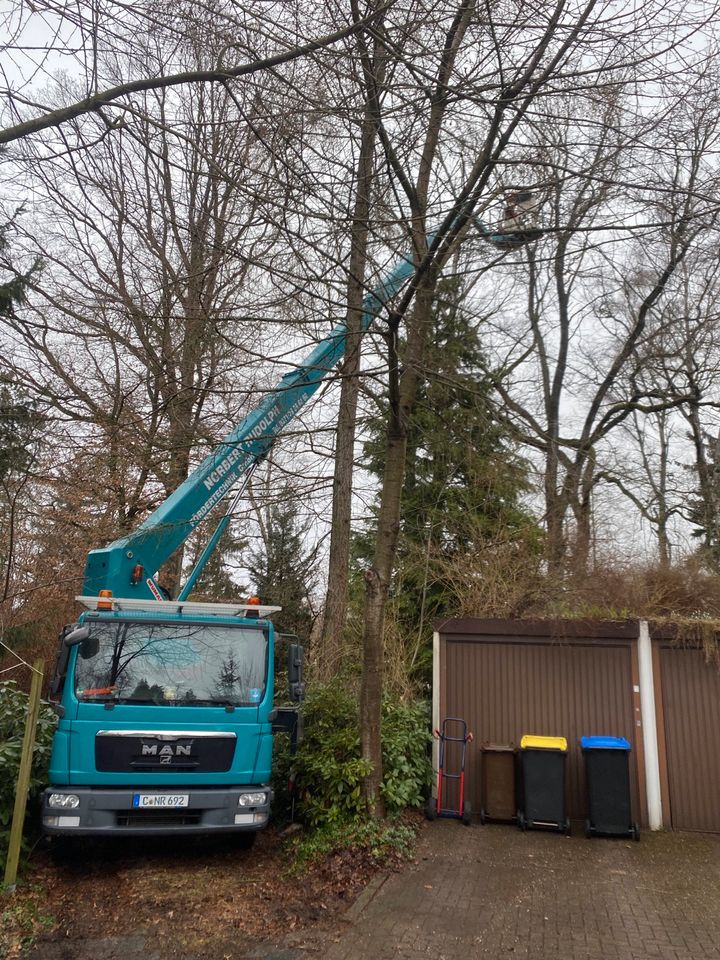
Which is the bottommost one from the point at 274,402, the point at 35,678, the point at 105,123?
the point at 35,678

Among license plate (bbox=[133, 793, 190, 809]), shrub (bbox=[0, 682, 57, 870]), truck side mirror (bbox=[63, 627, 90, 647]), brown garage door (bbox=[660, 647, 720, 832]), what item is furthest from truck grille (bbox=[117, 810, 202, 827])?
brown garage door (bbox=[660, 647, 720, 832])

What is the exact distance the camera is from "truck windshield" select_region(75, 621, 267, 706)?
6.92m

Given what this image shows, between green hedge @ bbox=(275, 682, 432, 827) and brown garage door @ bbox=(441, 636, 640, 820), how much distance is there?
26.0 inches

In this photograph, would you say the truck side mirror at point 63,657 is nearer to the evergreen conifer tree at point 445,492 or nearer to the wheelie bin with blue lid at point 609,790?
the evergreen conifer tree at point 445,492

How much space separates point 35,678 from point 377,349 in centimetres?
507

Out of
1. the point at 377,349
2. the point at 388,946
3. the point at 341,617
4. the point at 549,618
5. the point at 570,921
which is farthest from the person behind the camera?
the point at 341,617

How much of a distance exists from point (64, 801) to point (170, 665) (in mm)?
1479

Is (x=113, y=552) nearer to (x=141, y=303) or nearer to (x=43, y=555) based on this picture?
(x=141, y=303)

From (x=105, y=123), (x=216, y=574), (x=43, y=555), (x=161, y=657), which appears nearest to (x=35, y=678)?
(x=161, y=657)

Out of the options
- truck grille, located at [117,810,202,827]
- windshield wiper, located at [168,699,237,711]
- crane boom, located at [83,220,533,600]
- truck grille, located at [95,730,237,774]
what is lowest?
Answer: truck grille, located at [117,810,202,827]

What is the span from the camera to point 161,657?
709 centimetres

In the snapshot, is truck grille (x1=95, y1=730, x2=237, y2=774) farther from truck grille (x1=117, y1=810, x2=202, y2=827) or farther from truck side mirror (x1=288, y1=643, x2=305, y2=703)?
truck side mirror (x1=288, y1=643, x2=305, y2=703)

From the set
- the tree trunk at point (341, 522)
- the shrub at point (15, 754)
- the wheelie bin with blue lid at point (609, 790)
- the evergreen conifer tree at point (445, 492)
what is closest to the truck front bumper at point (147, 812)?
the shrub at point (15, 754)

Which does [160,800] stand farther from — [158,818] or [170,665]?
[170,665]
